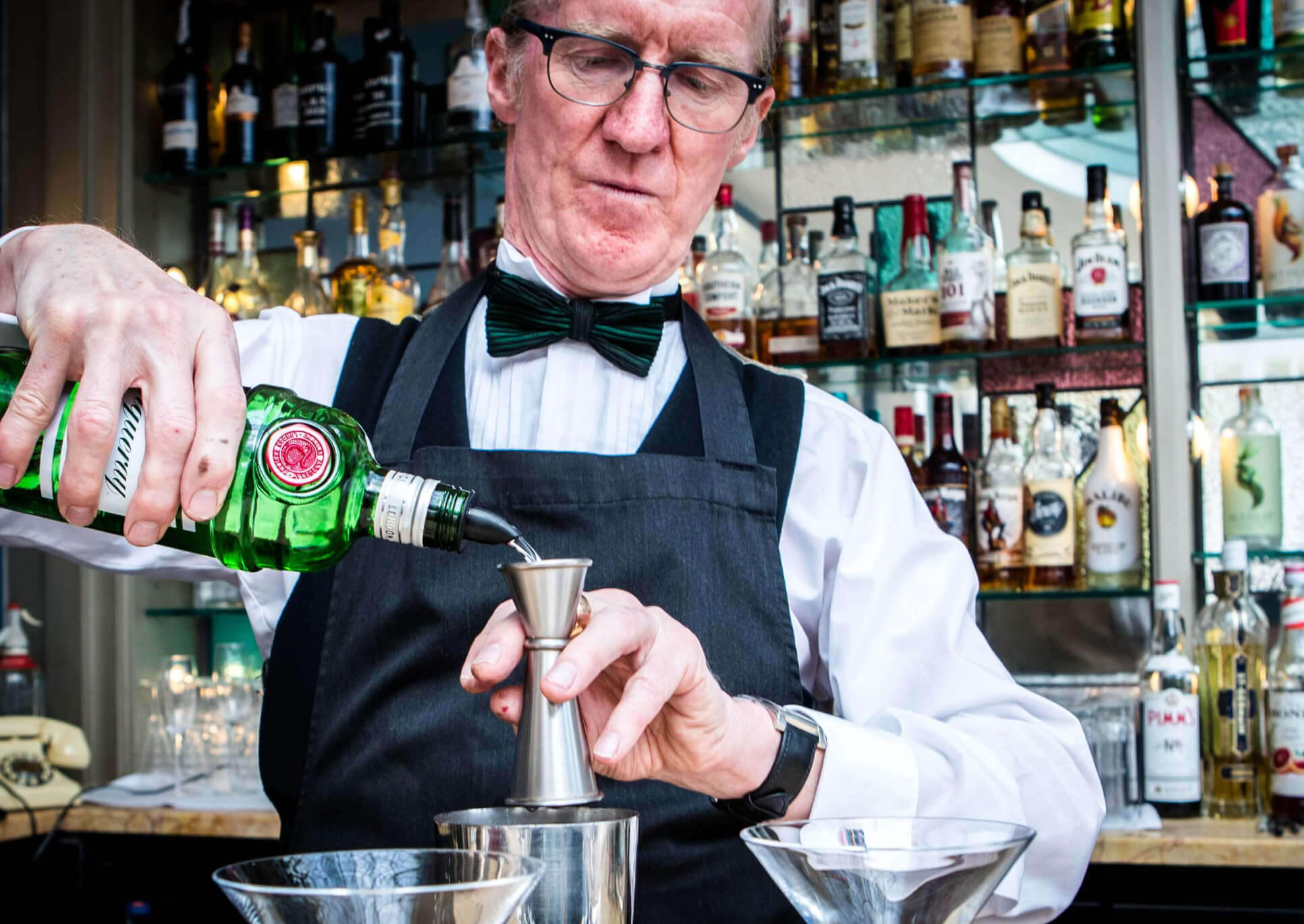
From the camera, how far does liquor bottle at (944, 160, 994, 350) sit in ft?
8.16

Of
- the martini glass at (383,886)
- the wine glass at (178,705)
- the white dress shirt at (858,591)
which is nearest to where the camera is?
the martini glass at (383,886)

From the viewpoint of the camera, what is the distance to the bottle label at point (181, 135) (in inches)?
117

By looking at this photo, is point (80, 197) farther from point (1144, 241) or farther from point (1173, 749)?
point (1173, 749)

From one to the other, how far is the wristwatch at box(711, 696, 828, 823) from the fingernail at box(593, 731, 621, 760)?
23cm

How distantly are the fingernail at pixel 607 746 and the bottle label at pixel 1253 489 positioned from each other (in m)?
1.91

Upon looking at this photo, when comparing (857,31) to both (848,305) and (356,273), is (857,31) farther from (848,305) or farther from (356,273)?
(356,273)

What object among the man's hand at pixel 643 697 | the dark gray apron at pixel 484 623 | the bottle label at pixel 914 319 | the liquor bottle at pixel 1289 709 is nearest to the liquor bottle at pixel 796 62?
the bottle label at pixel 914 319

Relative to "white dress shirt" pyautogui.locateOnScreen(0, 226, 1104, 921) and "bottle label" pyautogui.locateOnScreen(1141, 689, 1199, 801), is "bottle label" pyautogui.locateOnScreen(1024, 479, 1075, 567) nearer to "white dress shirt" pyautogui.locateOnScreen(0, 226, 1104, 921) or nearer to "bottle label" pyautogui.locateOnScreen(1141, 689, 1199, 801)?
"bottle label" pyautogui.locateOnScreen(1141, 689, 1199, 801)

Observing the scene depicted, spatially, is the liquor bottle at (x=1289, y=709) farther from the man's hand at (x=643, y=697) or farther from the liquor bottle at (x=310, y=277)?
the liquor bottle at (x=310, y=277)

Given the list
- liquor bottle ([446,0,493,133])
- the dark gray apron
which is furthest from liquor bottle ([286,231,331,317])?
the dark gray apron

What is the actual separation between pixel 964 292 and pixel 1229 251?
1.44 ft

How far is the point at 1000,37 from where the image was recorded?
256 cm

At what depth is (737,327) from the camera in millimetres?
2598

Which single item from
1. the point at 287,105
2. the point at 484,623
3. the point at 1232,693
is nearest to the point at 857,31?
the point at 287,105
